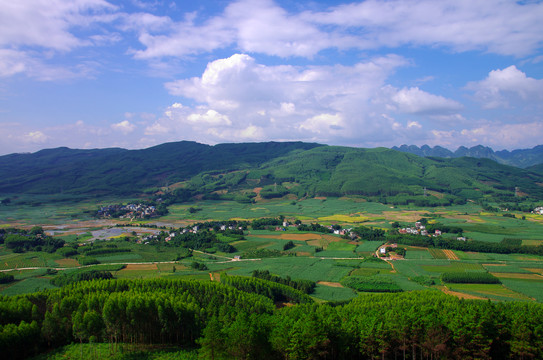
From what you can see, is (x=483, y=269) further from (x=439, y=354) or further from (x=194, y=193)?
(x=194, y=193)

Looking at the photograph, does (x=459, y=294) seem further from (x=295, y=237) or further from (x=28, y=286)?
(x=28, y=286)

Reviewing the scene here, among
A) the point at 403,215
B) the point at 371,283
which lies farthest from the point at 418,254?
the point at 403,215

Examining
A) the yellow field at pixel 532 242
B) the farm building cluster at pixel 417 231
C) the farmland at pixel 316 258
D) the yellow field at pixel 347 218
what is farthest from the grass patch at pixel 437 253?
the yellow field at pixel 347 218

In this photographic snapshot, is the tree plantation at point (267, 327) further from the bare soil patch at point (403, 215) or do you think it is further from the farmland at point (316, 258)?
the bare soil patch at point (403, 215)

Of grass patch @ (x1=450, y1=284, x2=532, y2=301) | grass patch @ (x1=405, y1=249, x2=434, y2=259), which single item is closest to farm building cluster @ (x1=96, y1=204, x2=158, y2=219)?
grass patch @ (x1=405, y1=249, x2=434, y2=259)

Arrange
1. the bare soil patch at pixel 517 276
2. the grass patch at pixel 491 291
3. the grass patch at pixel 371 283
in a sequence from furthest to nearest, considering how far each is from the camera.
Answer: the bare soil patch at pixel 517 276
the grass patch at pixel 371 283
the grass patch at pixel 491 291
